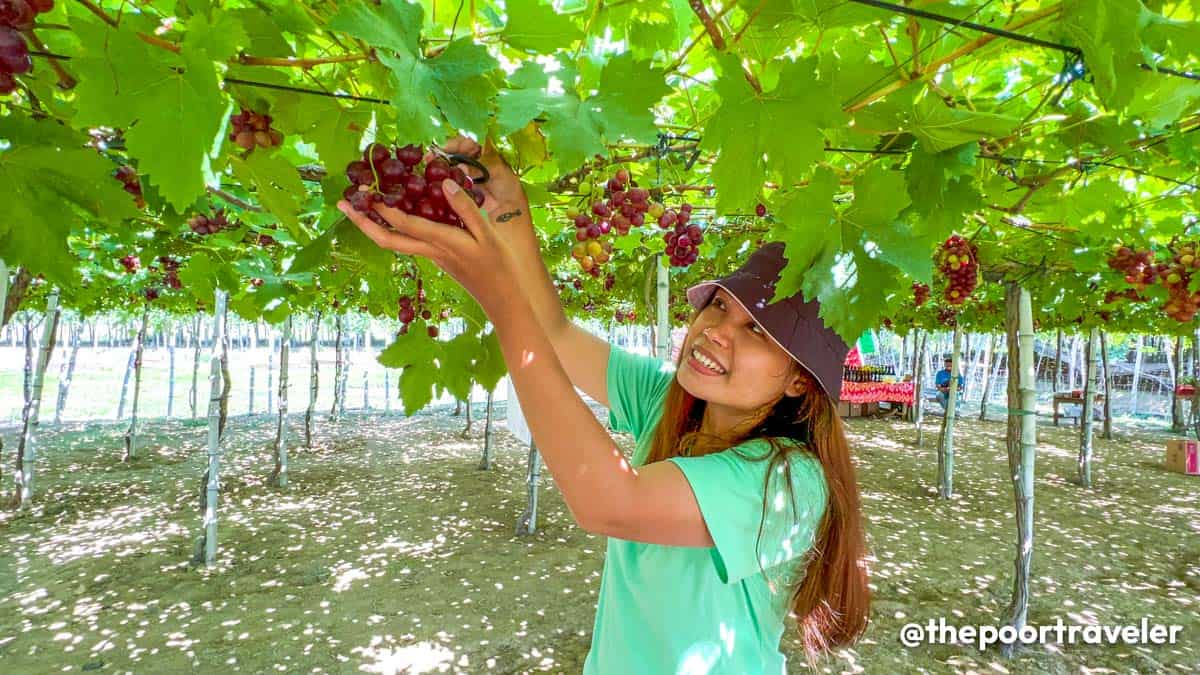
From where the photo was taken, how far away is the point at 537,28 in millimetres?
1232

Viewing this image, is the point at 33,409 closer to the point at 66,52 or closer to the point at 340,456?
the point at 340,456

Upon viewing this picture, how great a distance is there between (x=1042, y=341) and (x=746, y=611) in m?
42.8

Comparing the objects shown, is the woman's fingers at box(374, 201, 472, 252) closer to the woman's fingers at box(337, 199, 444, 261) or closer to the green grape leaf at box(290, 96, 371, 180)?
the woman's fingers at box(337, 199, 444, 261)

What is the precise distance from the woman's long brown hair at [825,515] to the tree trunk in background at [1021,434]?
415cm

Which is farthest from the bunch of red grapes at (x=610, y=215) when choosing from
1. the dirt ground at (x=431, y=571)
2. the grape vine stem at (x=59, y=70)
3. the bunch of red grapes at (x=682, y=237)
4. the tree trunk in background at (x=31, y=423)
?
the tree trunk in background at (x=31, y=423)

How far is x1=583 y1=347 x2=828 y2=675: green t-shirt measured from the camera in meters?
1.26

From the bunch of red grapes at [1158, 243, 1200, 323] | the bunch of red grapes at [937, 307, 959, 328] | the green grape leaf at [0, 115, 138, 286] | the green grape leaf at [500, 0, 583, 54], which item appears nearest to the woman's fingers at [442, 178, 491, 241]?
the green grape leaf at [500, 0, 583, 54]

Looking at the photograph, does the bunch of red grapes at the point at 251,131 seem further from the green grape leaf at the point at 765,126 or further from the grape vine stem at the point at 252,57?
the green grape leaf at the point at 765,126

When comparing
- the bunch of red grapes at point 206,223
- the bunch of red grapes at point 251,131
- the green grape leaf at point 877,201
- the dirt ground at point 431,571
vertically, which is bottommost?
the dirt ground at point 431,571

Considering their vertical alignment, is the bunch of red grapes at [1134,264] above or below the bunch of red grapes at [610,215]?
above

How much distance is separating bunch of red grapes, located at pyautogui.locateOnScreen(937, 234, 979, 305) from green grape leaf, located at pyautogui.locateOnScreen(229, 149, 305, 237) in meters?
3.85

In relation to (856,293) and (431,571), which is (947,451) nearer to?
(431,571)

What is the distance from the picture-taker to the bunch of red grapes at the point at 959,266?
3908mm

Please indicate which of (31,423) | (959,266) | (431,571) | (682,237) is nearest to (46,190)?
(682,237)
